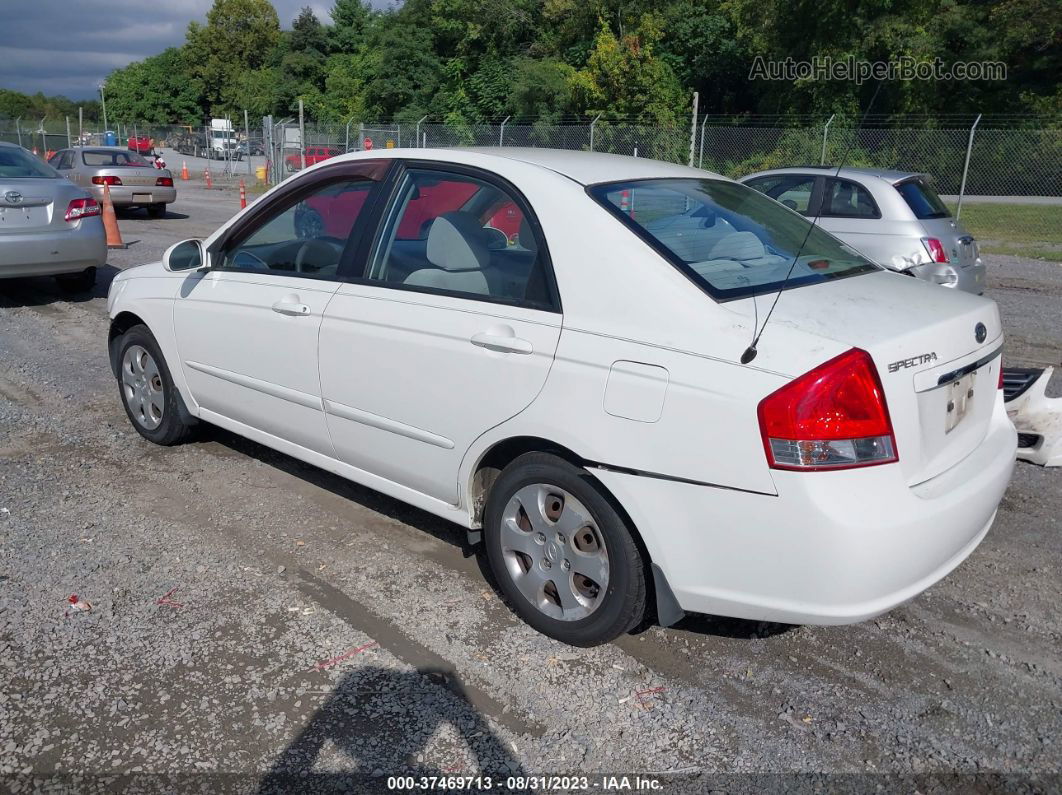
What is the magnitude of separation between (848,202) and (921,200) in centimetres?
75

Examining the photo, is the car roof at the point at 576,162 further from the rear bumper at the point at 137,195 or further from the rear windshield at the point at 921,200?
the rear bumper at the point at 137,195

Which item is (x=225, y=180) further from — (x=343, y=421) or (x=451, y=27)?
(x=343, y=421)

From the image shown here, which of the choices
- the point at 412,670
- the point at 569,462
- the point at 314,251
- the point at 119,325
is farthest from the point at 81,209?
the point at 569,462

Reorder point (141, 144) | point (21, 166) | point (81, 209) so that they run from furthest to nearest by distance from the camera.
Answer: point (141, 144) → point (21, 166) → point (81, 209)

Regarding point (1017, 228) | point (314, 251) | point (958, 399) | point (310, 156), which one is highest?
point (310, 156)

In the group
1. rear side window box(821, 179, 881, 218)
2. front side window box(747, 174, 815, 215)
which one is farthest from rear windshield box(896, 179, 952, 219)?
front side window box(747, 174, 815, 215)

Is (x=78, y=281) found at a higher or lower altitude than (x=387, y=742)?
higher

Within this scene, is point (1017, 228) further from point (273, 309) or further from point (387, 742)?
point (387, 742)

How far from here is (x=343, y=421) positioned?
3988 mm

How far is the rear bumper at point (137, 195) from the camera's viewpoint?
18.5 meters

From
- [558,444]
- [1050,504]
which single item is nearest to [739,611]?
[558,444]

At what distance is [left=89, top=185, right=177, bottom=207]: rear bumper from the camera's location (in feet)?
60.6

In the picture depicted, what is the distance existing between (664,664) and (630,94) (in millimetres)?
36348

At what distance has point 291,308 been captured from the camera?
411cm
